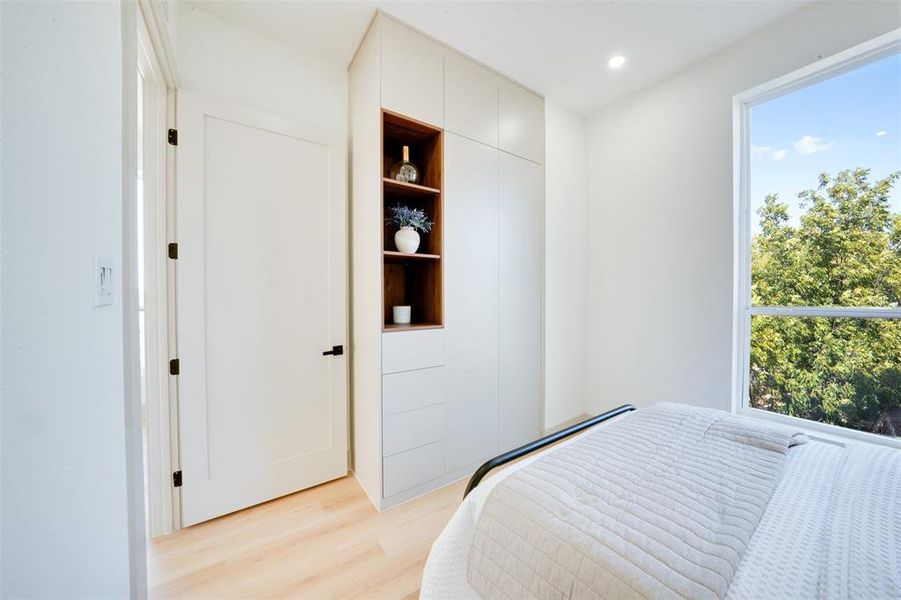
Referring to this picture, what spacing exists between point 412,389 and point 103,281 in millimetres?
1431

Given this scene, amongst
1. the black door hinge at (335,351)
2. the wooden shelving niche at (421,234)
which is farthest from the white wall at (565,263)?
the black door hinge at (335,351)

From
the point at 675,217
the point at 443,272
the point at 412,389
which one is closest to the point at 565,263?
the point at 675,217

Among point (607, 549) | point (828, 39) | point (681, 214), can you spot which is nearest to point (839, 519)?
point (607, 549)

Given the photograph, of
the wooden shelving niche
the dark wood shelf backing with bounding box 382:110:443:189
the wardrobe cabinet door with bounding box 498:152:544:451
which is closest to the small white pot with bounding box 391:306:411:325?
the wooden shelving niche

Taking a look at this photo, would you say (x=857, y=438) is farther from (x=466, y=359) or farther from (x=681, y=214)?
(x=466, y=359)

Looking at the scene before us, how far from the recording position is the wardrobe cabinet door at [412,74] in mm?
1846

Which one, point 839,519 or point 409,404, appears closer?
point 839,519

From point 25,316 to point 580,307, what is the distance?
122 inches

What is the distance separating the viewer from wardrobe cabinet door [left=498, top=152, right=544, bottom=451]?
7.84ft

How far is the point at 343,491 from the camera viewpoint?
2018 mm

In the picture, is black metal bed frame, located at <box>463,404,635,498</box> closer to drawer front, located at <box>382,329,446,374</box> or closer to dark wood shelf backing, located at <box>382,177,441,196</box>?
drawer front, located at <box>382,329,446,374</box>

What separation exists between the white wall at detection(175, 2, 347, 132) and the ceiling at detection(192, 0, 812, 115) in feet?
0.23

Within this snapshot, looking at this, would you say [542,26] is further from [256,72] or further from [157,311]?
[157,311]

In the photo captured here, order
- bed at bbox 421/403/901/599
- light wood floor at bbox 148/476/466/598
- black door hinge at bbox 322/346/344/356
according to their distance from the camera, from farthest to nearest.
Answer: black door hinge at bbox 322/346/344/356 → light wood floor at bbox 148/476/466/598 → bed at bbox 421/403/901/599
